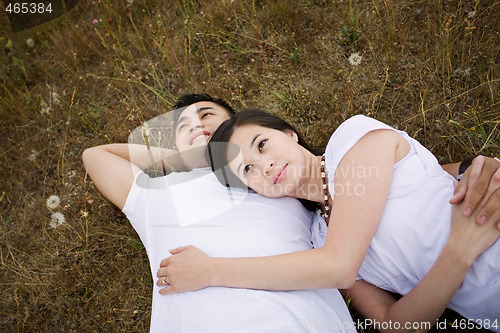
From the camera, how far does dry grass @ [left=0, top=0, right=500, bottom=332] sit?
2.66 metres

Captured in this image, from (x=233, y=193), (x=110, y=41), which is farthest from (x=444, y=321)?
(x=110, y=41)

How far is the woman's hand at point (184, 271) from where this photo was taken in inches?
70.6

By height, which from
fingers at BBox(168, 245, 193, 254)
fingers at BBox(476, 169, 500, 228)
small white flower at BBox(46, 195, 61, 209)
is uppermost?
fingers at BBox(476, 169, 500, 228)

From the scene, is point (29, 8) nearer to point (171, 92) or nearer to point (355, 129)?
point (171, 92)

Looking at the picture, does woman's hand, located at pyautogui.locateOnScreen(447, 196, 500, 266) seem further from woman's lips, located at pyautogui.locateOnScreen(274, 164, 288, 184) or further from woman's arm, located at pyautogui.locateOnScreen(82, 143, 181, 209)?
woman's arm, located at pyautogui.locateOnScreen(82, 143, 181, 209)

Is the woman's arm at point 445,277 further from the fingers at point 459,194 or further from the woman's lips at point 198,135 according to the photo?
the woman's lips at point 198,135

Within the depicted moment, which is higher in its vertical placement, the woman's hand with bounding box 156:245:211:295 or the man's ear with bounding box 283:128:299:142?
the man's ear with bounding box 283:128:299:142

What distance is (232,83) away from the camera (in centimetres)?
342

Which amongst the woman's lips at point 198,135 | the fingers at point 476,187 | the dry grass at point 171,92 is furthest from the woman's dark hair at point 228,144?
the fingers at point 476,187

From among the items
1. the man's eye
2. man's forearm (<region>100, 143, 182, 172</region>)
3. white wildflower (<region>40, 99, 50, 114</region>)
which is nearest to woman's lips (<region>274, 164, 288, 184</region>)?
the man's eye

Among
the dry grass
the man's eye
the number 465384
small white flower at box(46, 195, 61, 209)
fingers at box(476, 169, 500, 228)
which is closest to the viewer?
fingers at box(476, 169, 500, 228)

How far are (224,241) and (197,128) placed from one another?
3.24 feet

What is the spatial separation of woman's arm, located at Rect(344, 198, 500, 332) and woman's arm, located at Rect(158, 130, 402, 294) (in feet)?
1.01

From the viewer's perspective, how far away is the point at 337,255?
1.65m
